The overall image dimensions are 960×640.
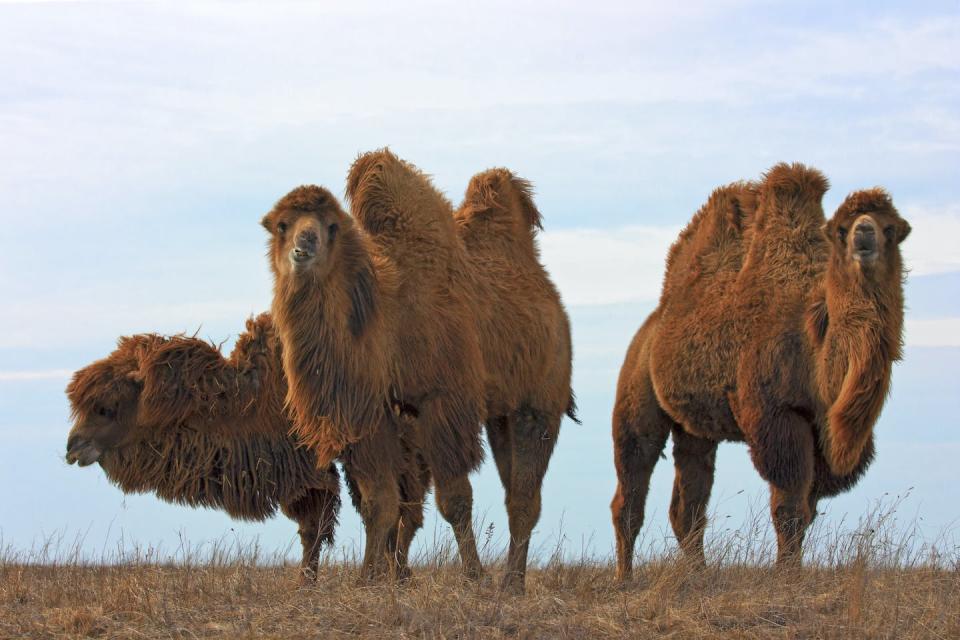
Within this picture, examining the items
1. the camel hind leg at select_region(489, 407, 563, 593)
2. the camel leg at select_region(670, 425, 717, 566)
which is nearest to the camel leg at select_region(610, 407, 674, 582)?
the camel leg at select_region(670, 425, 717, 566)

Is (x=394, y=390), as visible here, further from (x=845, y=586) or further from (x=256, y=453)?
(x=845, y=586)

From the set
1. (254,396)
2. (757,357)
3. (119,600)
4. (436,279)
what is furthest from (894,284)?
(119,600)

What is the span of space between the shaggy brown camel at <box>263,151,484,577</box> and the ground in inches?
25.5

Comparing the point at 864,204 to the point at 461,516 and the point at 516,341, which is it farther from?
the point at 461,516

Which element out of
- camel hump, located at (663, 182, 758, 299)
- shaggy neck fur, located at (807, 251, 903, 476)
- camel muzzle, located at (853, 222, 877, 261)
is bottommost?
shaggy neck fur, located at (807, 251, 903, 476)

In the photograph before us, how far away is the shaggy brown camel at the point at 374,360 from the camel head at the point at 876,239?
289 cm

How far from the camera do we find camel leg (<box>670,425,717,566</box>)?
478 inches

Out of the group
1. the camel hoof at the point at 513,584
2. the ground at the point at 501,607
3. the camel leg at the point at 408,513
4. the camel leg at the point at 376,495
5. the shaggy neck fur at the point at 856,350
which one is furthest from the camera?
the camel leg at the point at 408,513

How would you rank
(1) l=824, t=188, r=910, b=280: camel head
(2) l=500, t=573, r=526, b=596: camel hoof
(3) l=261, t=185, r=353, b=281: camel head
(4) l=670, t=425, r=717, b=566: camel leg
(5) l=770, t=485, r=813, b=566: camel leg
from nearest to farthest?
(3) l=261, t=185, r=353, b=281: camel head → (2) l=500, t=573, r=526, b=596: camel hoof → (1) l=824, t=188, r=910, b=280: camel head → (5) l=770, t=485, r=813, b=566: camel leg → (4) l=670, t=425, r=717, b=566: camel leg

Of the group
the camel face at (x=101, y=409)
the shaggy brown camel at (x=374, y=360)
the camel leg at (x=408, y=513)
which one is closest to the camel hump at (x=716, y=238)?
the shaggy brown camel at (x=374, y=360)

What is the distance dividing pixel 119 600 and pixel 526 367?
3.70 metres

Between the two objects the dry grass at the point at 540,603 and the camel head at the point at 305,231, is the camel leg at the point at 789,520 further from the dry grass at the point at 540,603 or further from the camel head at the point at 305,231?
the camel head at the point at 305,231

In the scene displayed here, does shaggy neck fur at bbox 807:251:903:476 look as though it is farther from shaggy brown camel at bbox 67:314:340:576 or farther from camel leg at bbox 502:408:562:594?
shaggy brown camel at bbox 67:314:340:576

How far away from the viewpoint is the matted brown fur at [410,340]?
9.43 meters
